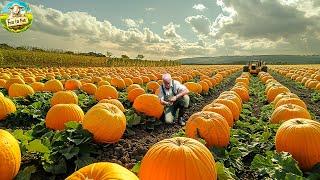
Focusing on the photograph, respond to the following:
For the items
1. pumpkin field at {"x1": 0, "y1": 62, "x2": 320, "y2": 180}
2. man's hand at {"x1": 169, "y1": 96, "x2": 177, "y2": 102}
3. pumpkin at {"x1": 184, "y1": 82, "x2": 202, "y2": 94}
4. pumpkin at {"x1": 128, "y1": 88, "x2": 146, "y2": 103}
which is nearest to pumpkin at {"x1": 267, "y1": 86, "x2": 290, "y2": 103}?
pumpkin field at {"x1": 0, "y1": 62, "x2": 320, "y2": 180}

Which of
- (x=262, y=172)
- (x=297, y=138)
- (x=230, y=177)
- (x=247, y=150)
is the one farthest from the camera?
(x=247, y=150)

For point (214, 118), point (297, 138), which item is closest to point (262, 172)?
point (297, 138)

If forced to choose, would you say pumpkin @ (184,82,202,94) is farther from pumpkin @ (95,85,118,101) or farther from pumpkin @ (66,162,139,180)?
pumpkin @ (66,162,139,180)

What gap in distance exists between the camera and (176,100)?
10094 mm

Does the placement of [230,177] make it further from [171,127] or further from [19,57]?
[19,57]

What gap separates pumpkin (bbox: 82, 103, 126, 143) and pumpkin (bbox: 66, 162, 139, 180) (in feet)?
11.3

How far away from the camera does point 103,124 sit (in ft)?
21.6

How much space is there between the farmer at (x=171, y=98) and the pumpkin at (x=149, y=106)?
18cm

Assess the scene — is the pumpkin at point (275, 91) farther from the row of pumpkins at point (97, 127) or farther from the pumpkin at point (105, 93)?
the pumpkin at point (105, 93)

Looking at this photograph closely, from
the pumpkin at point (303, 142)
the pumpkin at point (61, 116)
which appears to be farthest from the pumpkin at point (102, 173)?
the pumpkin at point (61, 116)

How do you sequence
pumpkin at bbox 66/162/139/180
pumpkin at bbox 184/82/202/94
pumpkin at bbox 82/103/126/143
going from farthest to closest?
pumpkin at bbox 184/82/202/94 < pumpkin at bbox 82/103/126/143 < pumpkin at bbox 66/162/139/180

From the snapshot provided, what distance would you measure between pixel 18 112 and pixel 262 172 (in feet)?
21.3

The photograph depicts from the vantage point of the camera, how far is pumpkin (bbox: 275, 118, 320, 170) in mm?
5473

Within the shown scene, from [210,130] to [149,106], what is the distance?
3.42 meters
